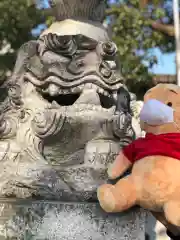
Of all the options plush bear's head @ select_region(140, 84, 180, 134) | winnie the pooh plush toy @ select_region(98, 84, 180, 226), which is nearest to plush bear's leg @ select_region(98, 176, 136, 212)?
winnie the pooh plush toy @ select_region(98, 84, 180, 226)

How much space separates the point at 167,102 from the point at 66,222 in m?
1.10

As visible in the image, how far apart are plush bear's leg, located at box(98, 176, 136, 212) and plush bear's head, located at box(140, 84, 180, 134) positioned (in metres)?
0.39

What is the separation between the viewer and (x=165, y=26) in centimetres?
1157

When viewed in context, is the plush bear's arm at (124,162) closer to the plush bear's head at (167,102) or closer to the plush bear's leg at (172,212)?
the plush bear's head at (167,102)

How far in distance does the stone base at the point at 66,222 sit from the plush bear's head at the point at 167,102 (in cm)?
58

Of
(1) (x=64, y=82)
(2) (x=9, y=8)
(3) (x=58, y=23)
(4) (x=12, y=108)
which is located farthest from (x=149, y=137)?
(2) (x=9, y=8)

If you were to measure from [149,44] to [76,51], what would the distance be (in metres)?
7.65

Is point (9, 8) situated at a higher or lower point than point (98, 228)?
lower

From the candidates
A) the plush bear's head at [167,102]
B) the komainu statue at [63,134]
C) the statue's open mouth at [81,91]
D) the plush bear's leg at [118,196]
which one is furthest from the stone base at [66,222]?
the statue's open mouth at [81,91]

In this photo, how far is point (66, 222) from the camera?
11.1 ft

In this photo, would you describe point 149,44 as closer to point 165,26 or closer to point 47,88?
point 165,26

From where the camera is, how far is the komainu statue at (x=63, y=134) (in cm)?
340

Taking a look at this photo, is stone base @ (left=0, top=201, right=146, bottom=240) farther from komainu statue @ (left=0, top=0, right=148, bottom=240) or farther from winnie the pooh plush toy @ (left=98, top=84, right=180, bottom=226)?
winnie the pooh plush toy @ (left=98, top=84, right=180, bottom=226)

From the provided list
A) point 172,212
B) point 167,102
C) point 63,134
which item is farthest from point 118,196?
point 63,134
